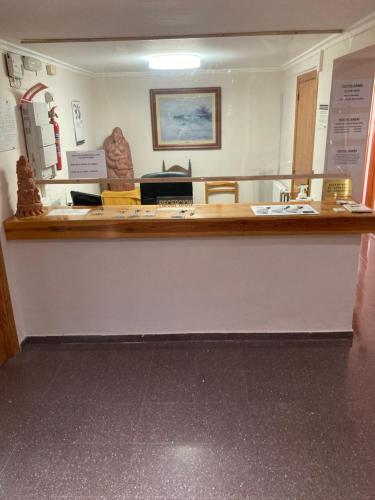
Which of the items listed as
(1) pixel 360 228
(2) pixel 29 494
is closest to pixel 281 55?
(1) pixel 360 228

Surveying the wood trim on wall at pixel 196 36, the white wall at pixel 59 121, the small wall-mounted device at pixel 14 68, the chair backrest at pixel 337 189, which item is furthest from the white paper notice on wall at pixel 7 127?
the chair backrest at pixel 337 189

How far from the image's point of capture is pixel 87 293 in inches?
98.8

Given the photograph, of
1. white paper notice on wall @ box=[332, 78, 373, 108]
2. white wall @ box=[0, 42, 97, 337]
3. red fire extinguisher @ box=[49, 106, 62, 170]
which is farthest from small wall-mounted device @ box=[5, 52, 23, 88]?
white paper notice on wall @ box=[332, 78, 373, 108]

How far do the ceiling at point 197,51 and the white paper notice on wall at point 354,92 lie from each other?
0.37m

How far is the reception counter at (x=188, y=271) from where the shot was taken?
2.34 metres

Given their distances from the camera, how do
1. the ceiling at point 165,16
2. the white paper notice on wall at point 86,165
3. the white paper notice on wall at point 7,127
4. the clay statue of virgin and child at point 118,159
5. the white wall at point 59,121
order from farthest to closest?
the clay statue of virgin and child at point 118,159 → the white paper notice on wall at point 86,165 → the white wall at point 59,121 → the white paper notice on wall at point 7,127 → the ceiling at point 165,16

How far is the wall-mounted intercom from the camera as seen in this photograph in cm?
244

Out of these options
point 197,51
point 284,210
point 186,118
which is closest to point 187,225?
point 284,210

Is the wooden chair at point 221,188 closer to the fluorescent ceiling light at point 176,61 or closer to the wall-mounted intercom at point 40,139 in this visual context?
the fluorescent ceiling light at point 176,61

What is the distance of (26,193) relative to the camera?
2.37m

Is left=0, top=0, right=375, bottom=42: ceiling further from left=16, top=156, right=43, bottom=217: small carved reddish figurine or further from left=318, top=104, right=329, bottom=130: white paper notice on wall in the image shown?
left=16, top=156, right=43, bottom=217: small carved reddish figurine

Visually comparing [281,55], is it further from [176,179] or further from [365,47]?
[176,179]

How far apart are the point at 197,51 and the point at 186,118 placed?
451 millimetres

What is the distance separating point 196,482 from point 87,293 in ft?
4.38
